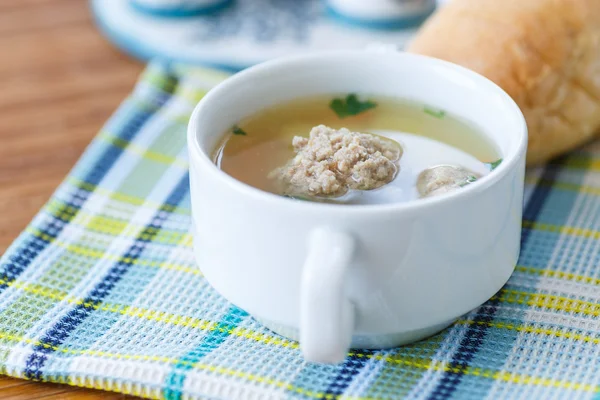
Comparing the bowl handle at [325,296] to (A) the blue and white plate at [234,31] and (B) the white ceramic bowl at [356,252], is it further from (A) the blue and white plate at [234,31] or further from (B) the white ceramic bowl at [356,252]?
(A) the blue and white plate at [234,31]

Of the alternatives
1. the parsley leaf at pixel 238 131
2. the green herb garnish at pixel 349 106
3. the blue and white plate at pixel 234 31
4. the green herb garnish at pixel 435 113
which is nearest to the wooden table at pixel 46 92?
the blue and white plate at pixel 234 31

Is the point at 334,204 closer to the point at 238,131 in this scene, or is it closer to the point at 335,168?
the point at 335,168

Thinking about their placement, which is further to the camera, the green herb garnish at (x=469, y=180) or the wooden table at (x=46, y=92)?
the wooden table at (x=46, y=92)

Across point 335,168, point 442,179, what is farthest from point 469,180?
point 335,168

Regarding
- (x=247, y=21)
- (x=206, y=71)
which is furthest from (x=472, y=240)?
(x=247, y=21)

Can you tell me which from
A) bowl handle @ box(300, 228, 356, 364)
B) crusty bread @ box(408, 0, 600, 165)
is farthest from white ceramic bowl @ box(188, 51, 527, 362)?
crusty bread @ box(408, 0, 600, 165)

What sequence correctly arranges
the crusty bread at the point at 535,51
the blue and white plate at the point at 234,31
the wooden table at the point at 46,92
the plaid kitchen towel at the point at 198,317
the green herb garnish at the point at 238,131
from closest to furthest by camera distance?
the plaid kitchen towel at the point at 198,317
the green herb garnish at the point at 238,131
the crusty bread at the point at 535,51
the wooden table at the point at 46,92
the blue and white plate at the point at 234,31
